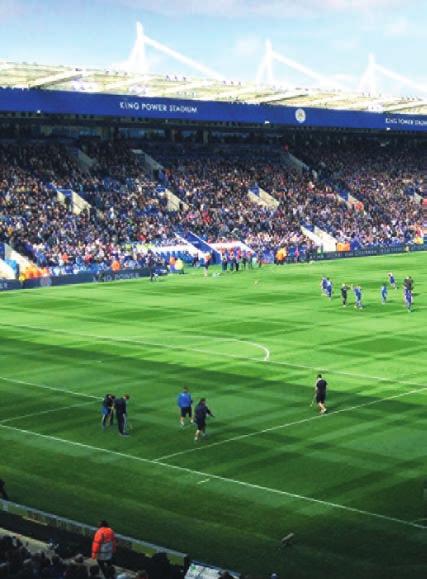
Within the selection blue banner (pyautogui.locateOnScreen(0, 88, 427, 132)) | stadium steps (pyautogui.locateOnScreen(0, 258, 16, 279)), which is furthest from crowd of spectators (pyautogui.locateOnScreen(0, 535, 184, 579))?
blue banner (pyautogui.locateOnScreen(0, 88, 427, 132))

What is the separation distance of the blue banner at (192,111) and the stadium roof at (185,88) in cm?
72

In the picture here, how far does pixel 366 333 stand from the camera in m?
46.6

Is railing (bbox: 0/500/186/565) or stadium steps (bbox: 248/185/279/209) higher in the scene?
stadium steps (bbox: 248/185/279/209)

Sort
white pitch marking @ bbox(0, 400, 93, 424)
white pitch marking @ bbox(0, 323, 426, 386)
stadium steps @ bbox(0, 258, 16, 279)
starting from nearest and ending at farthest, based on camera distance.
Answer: white pitch marking @ bbox(0, 400, 93, 424)
white pitch marking @ bbox(0, 323, 426, 386)
stadium steps @ bbox(0, 258, 16, 279)

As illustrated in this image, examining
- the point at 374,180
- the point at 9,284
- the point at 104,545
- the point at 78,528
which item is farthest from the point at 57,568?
the point at 374,180

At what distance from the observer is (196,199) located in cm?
9488

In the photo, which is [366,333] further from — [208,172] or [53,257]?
[208,172]

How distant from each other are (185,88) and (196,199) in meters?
11.0

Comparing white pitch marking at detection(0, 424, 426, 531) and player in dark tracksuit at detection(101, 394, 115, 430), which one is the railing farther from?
player in dark tracksuit at detection(101, 394, 115, 430)

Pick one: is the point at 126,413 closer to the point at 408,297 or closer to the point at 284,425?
the point at 284,425

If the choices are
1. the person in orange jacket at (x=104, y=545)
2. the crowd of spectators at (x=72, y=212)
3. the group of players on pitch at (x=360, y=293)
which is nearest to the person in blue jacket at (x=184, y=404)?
the person in orange jacket at (x=104, y=545)

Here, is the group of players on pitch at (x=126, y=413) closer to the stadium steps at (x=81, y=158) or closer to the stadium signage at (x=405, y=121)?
the stadium steps at (x=81, y=158)

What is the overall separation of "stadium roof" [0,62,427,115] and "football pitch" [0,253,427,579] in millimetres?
28463

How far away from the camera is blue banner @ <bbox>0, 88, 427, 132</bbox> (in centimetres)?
8188
